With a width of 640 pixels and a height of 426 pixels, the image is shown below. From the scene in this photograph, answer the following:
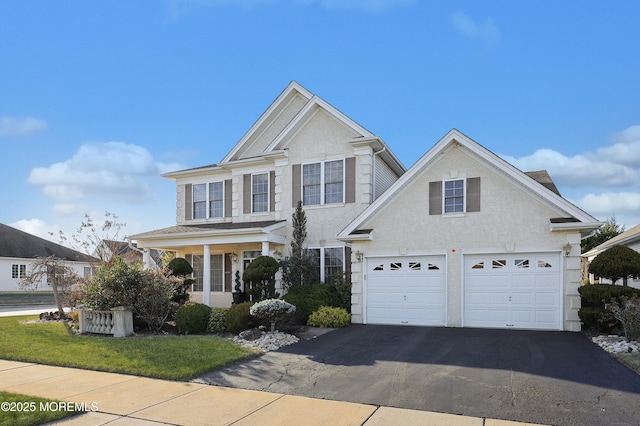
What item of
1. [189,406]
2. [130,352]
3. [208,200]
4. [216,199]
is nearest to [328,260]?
[216,199]

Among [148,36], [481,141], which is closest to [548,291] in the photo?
[481,141]

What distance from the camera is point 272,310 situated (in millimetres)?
12438

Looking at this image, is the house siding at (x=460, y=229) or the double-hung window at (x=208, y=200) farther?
the double-hung window at (x=208, y=200)

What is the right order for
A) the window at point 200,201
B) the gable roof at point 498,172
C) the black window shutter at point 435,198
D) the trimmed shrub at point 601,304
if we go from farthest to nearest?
the window at point 200,201 < the black window shutter at point 435,198 < the gable roof at point 498,172 < the trimmed shrub at point 601,304

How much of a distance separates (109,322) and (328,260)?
8363 mm

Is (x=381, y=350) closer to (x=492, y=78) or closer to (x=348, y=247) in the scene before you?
(x=348, y=247)

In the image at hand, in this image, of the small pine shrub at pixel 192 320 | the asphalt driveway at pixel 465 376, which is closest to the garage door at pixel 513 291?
the asphalt driveway at pixel 465 376

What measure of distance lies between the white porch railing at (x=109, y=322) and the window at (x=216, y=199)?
28.4ft

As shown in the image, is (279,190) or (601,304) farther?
(279,190)

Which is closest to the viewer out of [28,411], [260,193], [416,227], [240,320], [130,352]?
[28,411]

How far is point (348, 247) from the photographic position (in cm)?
1784

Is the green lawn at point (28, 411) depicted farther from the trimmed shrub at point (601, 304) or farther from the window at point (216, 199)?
the window at point (216, 199)

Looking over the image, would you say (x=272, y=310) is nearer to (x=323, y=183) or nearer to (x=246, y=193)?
(x=323, y=183)

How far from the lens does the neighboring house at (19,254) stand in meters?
36.8
